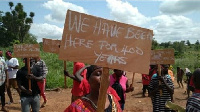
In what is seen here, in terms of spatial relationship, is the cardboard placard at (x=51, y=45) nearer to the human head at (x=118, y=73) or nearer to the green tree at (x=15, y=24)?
the human head at (x=118, y=73)

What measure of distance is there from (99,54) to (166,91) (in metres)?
2.60

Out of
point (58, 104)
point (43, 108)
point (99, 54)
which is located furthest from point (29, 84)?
point (58, 104)

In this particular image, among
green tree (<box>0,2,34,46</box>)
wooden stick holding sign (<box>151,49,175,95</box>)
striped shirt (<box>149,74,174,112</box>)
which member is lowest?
striped shirt (<box>149,74,174,112</box>)

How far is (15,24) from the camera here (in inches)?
1539

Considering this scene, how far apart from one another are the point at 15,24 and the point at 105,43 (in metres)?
40.3

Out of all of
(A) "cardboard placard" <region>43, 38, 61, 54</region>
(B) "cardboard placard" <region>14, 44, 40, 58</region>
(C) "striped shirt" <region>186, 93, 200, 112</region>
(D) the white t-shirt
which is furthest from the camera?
(D) the white t-shirt

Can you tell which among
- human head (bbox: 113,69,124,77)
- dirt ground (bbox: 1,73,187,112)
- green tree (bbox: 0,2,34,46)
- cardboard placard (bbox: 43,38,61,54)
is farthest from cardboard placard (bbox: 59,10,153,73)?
green tree (bbox: 0,2,34,46)

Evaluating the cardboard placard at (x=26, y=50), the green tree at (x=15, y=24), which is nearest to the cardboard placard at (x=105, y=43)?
the cardboard placard at (x=26, y=50)

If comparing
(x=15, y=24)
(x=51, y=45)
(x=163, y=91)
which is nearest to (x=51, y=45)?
(x=51, y=45)

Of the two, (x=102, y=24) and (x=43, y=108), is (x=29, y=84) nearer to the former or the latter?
(x=102, y=24)

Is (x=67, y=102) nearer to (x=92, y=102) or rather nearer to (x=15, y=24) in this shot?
(x=92, y=102)

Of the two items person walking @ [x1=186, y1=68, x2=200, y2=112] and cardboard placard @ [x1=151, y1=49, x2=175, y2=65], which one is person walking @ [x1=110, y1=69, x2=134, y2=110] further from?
person walking @ [x1=186, y1=68, x2=200, y2=112]

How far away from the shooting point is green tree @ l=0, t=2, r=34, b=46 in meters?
38.0

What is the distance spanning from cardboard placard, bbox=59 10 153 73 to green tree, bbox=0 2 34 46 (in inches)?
1518
